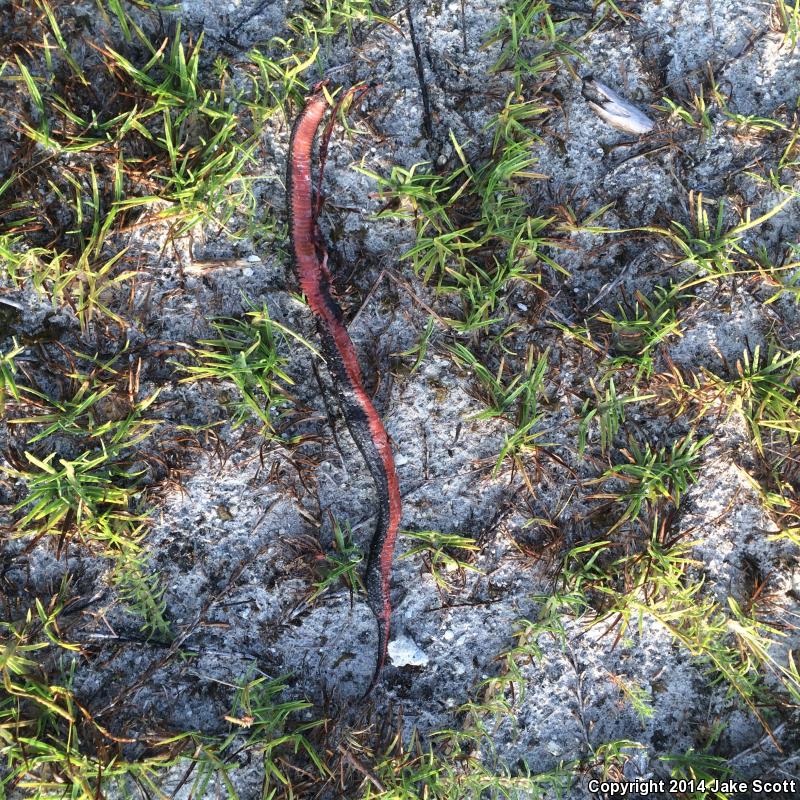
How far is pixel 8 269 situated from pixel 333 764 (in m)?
2.75

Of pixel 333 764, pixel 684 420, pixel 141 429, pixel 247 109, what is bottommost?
pixel 333 764

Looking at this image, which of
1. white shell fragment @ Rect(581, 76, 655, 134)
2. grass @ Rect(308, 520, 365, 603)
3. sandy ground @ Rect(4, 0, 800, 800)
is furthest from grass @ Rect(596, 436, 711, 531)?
white shell fragment @ Rect(581, 76, 655, 134)

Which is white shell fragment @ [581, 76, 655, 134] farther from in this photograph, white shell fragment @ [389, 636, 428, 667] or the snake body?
white shell fragment @ [389, 636, 428, 667]

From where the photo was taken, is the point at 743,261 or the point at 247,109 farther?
the point at 743,261

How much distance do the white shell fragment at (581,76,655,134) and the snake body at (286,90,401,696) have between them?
130cm

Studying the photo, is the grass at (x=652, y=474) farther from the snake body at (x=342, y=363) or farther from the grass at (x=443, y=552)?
the snake body at (x=342, y=363)

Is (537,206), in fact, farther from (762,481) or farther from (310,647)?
(310,647)

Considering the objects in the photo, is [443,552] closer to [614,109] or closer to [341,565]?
[341,565]

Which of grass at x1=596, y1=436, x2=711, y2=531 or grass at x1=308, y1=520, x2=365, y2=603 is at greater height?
grass at x1=596, y1=436, x2=711, y2=531

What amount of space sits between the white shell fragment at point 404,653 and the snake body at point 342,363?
5 centimetres

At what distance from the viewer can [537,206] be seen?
Answer: 8.99 feet

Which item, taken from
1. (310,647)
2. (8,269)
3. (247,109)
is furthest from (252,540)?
(247,109)

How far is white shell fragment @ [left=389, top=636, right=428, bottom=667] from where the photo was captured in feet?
8.93

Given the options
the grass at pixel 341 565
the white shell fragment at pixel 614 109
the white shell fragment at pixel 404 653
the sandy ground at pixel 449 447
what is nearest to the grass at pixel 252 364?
the sandy ground at pixel 449 447
